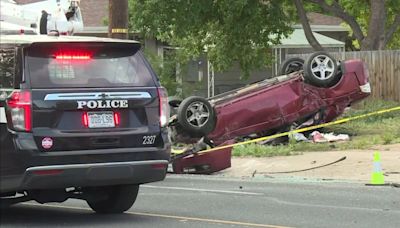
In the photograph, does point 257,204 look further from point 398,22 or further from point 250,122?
point 398,22

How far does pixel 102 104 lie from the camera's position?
734cm

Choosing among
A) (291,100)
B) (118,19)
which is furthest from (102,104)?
(291,100)

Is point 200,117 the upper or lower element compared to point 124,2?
lower

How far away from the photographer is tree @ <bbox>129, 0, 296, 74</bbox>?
883 inches

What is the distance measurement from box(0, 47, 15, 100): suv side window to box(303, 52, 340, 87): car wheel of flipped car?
9545 mm

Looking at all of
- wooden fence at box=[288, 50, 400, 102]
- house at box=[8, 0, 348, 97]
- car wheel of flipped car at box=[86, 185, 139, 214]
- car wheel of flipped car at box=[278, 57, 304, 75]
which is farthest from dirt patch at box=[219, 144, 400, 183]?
house at box=[8, 0, 348, 97]

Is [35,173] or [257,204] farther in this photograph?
[257,204]

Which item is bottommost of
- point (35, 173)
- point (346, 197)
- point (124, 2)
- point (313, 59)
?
point (346, 197)

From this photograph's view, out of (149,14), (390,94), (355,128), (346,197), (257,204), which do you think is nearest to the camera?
(257,204)

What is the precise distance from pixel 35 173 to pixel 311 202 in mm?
4185

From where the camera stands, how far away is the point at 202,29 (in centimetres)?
2461

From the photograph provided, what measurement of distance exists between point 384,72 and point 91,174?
15.7 m

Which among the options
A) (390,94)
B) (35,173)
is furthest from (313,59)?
(35,173)

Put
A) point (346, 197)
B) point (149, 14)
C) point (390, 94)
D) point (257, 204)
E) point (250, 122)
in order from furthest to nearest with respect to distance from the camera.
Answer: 1. point (149, 14)
2. point (390, 94)
3. point (250, 122)
4. point (346, 197)
5. point (257, 204)
